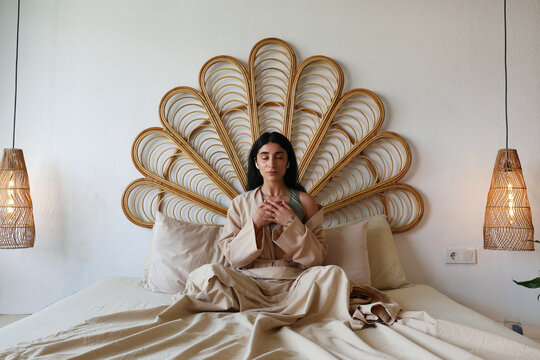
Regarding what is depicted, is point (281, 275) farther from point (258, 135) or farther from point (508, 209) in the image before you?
point (508, 209)

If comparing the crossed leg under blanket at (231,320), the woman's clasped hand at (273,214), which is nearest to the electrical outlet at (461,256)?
the crossed leg under blanket at (231,320)

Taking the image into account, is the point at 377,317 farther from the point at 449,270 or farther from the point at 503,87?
the point at 503,87

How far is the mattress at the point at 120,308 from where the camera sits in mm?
1462

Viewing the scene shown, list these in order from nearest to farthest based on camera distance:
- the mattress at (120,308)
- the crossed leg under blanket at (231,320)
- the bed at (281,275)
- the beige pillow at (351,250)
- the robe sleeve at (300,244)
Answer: the crossed leg under blanket at (231,320) → the bed at (281,275) → the mattress at (120,308) → the robe sleeve at (300,244) → the beige pillow at (351,250)

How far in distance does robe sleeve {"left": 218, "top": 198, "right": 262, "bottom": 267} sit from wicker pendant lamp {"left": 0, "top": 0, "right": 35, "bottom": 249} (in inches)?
44.6

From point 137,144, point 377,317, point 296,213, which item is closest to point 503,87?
point 296,213

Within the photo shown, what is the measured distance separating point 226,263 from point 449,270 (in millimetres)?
1349

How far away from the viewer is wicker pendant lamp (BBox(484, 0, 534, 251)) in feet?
7.75

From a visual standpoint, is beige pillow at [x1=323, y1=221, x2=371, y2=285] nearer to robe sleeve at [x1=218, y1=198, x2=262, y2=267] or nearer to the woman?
the woman

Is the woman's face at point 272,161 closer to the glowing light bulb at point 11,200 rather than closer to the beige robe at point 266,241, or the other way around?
the beige robe at point 266,241

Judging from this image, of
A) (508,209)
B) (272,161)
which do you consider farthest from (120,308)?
(508,209)

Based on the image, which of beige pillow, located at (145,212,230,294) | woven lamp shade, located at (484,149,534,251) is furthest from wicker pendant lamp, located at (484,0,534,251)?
beige pillow, located at (145,212,230,294)

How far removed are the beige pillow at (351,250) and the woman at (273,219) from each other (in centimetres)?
13

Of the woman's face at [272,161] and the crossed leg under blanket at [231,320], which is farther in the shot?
the woman's face at [272,161]
